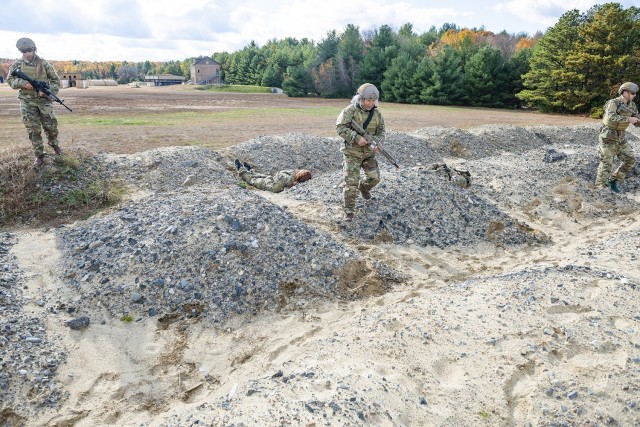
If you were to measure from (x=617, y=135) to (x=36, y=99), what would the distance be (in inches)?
491

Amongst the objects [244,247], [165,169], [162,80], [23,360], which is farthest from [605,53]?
[162,80]

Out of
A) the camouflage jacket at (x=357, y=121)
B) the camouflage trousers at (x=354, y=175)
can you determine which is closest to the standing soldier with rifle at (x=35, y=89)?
the camouflage jacket at (x=357, y=121)

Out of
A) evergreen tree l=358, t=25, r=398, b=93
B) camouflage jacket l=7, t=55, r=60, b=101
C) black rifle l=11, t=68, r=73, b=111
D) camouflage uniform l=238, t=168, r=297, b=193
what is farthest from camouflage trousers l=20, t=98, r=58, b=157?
evergreen tree l=358, t=25, r=398, b=93

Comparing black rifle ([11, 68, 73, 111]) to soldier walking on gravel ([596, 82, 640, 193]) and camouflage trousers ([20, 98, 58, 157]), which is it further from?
soldier walking on gravel ([596, 82, 640, 193])

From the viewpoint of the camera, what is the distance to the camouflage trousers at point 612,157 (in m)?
10.7

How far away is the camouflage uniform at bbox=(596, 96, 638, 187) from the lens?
10344mm

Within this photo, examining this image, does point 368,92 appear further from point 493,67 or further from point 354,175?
point 493,67

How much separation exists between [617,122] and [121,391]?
10908 mm

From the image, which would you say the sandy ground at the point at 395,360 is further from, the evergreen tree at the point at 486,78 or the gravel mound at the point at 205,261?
the evergreen tree at the point at 486,78

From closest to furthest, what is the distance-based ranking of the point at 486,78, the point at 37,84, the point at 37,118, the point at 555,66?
the point at 37,84 → the point at 37,118 → the point at 555,66 → the point at 486,78

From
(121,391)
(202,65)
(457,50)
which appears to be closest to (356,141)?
(121,391)

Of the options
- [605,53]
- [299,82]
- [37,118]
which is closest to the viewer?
[37,118]

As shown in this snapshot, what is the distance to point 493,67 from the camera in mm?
41312

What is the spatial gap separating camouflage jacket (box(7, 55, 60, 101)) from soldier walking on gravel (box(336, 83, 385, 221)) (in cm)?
612
